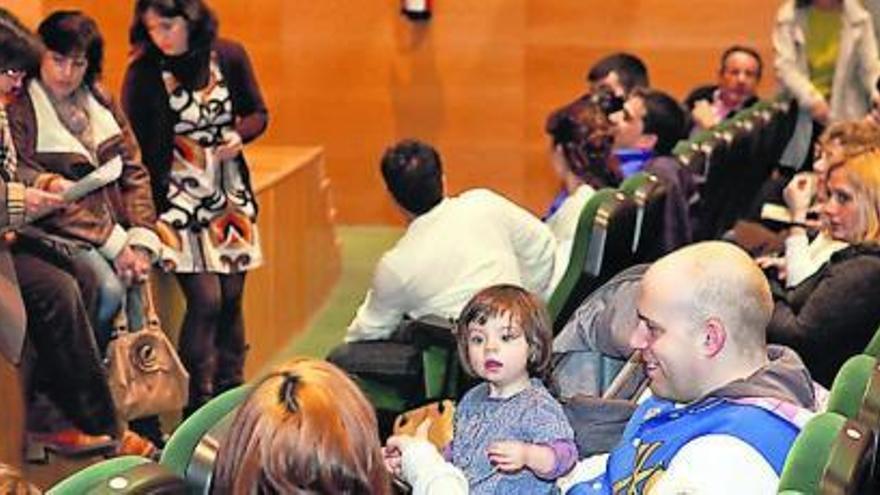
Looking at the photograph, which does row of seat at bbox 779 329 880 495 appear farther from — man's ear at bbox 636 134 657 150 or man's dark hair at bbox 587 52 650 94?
man's dark hair at bbox 587 52 650 94

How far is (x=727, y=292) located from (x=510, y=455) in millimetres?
667

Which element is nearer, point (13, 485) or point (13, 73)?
point (13, 485)

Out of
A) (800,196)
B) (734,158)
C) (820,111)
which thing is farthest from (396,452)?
(820,111)

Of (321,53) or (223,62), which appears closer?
(223,62)

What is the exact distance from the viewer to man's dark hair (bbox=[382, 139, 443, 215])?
4.96 meters

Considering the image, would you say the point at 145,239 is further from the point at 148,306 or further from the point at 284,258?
the point at 284,258

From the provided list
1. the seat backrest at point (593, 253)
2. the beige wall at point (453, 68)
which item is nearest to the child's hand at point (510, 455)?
the seat backrest at point (593, 253)

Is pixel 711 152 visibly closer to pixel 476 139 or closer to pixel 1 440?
pixel 1 440

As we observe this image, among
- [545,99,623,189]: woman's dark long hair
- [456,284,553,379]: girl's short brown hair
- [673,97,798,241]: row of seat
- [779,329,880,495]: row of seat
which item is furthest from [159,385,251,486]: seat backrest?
[673,97,798,241]: row of seat

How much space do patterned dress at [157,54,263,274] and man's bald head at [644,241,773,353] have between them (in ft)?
9.44

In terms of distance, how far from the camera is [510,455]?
3.38m

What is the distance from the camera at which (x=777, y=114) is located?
24.8ft

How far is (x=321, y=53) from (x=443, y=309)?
4.89 meters

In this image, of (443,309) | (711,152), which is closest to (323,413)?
(443,309)
